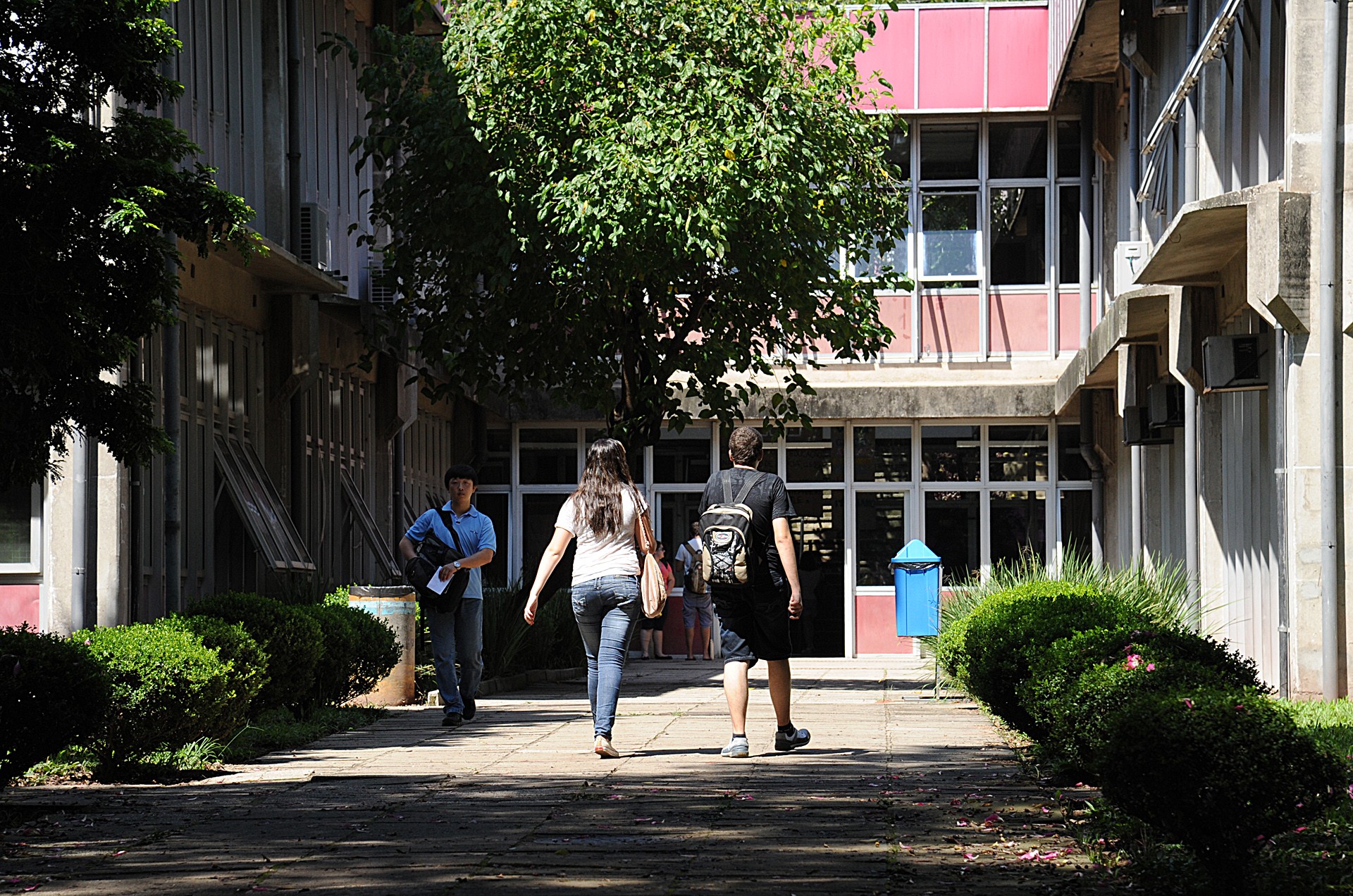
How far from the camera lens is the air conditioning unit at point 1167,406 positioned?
714 inches

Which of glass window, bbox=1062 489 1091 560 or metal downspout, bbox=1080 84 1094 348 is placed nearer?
metal downspout, bbox=1080 84 1094 348

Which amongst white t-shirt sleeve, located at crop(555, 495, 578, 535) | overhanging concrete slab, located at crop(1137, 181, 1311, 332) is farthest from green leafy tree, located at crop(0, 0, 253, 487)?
overhanging concrete slab, located at crop(1137, 181, 1311, 332)

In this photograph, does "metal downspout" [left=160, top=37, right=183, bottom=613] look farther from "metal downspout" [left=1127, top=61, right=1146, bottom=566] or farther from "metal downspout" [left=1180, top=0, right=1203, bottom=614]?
"metal downspout" [left=1127, top=61, right=1146, bottom=566]

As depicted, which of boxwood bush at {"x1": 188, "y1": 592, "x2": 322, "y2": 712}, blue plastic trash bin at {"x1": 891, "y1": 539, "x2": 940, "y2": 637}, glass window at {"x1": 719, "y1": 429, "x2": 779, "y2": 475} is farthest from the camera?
glass window at {"x1": 719, "y1": 429, "x2": 779, "y2": 475}

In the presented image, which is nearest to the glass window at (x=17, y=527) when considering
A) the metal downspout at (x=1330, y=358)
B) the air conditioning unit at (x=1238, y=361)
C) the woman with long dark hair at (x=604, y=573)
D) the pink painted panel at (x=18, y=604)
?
the pink painted panel at (x=18, y=604)

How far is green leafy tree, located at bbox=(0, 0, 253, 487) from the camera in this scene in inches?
323

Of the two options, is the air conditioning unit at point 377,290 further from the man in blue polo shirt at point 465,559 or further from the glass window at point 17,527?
the man in blue polo shirt at point 465,559

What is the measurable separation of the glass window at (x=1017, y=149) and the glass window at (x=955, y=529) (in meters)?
4.80

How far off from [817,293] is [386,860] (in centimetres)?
1537

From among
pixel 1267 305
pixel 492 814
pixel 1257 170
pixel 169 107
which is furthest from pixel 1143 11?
pixel 492 814

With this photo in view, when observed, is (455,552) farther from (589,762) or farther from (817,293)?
(817,293)

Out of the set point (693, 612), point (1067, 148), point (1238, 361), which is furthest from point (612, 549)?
point (1067, 148)

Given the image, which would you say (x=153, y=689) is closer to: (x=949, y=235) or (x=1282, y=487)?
Result: (x=1282, y=487)

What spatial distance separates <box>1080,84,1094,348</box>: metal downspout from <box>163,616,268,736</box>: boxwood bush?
1817 cm
